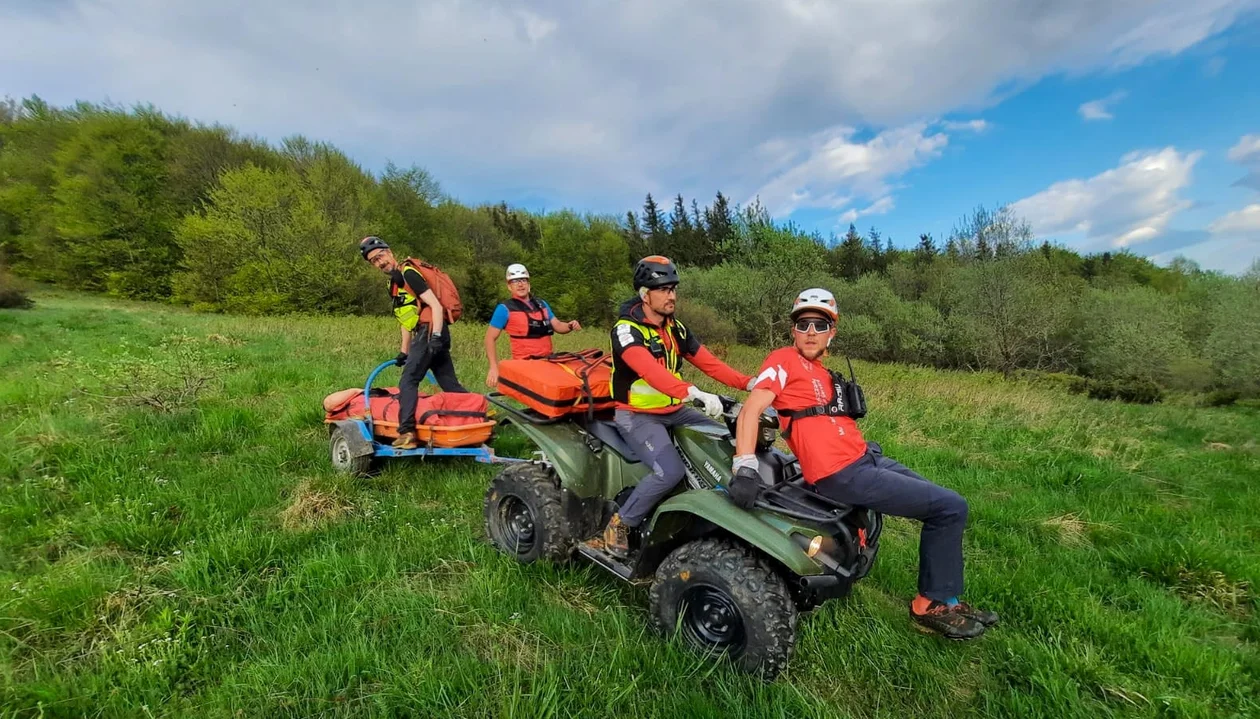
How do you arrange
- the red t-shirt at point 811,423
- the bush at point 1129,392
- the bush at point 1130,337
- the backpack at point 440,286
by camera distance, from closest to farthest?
the red t-shirt at point 811,423 < the backpack at point 440,286 < the bush at point 1129,392 < the bush at point 1130,337

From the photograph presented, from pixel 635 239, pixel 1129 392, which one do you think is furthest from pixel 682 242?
pixel 1129 392

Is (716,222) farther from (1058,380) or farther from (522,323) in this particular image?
(522,323)

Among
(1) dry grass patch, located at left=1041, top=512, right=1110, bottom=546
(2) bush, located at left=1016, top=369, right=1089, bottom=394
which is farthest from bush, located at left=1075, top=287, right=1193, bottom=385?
(1) dry grass patch, located at left=1041, top=512, right=1110, bottom=546

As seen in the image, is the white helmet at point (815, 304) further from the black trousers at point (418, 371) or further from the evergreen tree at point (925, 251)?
the evergreen tree at point (925, 251)

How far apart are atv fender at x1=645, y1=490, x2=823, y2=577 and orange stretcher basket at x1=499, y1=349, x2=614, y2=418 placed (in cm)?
108

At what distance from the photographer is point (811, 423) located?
3.04 meters

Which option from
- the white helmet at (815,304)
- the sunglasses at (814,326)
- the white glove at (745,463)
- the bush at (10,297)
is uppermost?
the bush at (10,297)

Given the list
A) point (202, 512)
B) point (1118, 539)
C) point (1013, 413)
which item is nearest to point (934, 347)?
point (1013, 413)

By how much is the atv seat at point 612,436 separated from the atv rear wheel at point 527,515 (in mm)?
460

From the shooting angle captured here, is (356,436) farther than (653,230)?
No

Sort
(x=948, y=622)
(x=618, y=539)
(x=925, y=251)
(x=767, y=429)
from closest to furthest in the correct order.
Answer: (x=948, y=622) < (x=767, y=429) < (x=618, y=539) < (x=925, y=251)

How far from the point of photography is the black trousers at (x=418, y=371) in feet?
17.2

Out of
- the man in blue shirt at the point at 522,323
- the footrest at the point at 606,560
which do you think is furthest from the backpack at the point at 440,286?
the footrest at the point at 606,560

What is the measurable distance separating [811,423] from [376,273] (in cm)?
3220
